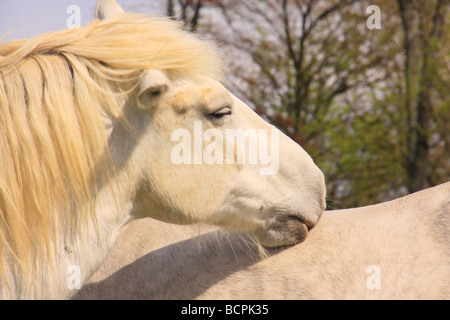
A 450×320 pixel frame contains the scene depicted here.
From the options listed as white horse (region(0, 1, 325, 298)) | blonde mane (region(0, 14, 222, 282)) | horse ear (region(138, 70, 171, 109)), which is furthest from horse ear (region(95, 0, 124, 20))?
horse ear (region(138, 70, 171, 109))

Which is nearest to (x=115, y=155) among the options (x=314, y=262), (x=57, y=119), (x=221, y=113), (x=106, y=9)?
(x=57, y=119)

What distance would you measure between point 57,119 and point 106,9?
2.67ft

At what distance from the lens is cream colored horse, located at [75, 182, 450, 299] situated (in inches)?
86.7

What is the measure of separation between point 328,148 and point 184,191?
6.70m

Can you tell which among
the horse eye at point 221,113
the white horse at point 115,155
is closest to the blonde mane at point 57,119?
the white horse at point 115,155

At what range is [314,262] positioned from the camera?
7.68ft

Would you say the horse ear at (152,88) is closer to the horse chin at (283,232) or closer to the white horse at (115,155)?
the white horse at (115,155)

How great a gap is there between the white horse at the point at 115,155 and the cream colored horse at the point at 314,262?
0.15 meters

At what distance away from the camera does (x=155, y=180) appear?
7.06 ft

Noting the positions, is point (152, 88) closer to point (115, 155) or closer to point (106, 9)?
point (115, 155)

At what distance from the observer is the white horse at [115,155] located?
1.94m

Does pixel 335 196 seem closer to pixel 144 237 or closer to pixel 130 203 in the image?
pixel 144 237

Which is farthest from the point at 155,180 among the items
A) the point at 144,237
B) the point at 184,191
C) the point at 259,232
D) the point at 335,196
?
the point at 335,196

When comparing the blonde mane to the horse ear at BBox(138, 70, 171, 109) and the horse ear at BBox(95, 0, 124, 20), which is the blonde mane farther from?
the horse ear at BBox(95, 0, 124, 20)
